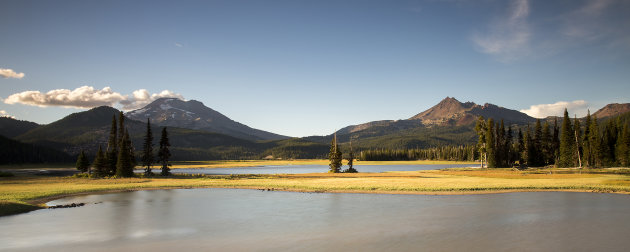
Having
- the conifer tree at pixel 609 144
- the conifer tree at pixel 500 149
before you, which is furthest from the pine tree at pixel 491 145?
the conifer tree at pixel 609 144

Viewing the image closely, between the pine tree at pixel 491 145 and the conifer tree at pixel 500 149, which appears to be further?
the conifer tree at pixel 500 149

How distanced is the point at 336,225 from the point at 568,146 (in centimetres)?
9789

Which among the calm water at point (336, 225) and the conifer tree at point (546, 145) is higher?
the conifer tree at point (546, 145)

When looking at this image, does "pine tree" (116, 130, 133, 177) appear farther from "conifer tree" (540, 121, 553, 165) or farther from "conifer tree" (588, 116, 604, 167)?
"conifer tree" (540, 121, 553, 165)

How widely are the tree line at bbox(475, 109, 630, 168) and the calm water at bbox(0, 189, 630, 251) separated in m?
66.2

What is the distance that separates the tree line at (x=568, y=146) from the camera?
313 feet

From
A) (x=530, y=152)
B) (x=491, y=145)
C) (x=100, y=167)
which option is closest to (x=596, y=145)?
(x=530, y=152)

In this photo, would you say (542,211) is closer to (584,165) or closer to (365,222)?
(365,222)

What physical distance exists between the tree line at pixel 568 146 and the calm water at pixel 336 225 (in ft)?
217

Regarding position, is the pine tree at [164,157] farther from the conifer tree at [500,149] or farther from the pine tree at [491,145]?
the conifer tree at [500,149]

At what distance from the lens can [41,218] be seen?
3058 centimetres

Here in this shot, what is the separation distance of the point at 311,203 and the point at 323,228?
44.2 feet

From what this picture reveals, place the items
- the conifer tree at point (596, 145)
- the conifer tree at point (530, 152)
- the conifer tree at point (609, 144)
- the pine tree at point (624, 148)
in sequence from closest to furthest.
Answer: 1. the pine tree at point (624, 148)
2. the conifer tree at point (596, 145)
3. the conifer tree at point (609, 144)
4. the conifer tree at point (530, 152)

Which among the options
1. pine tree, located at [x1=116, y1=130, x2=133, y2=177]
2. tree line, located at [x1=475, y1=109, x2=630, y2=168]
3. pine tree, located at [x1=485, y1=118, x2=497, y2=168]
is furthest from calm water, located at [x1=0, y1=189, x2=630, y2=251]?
pine tree, located at [x1=485, y1=118, x2=497, y2=168]
